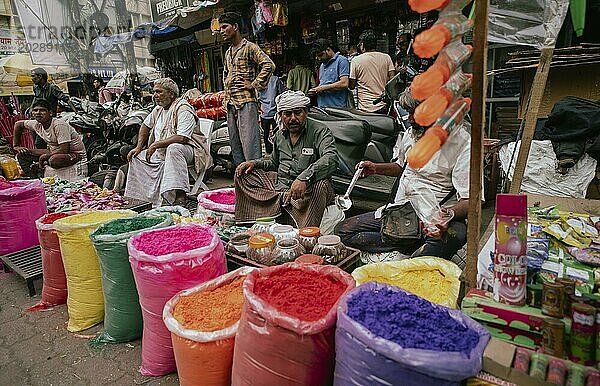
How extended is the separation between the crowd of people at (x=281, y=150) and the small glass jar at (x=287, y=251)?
0.58 metres

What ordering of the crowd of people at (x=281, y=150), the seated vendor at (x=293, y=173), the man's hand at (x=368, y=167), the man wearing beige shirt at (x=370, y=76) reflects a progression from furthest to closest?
1. the man wearing beige shirt at (x=370, y=76)
2. the seated vendor at (x=293, y=173)
3. the man's hand at (x=368, y=167)
4. the crowd of people at (x=281, y=150)

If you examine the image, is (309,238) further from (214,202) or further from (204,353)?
(214,202)

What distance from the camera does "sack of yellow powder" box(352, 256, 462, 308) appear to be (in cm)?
182

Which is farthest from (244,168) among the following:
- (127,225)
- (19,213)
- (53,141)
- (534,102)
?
Result: (53,141)

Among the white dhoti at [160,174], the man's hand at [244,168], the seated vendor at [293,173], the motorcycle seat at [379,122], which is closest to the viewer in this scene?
the seated vendor at [293,173]

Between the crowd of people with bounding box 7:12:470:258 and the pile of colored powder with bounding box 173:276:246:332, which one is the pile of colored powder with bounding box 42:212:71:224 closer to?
the crowd of people with bounding box 7:12:470:258

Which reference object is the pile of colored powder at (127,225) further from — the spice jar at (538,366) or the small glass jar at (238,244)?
the spice jar at (538,366)

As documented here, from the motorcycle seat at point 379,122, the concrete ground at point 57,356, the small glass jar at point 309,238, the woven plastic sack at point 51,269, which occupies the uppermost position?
the motorcycle seat at point 379,122

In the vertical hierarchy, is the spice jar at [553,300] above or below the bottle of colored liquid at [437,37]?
below

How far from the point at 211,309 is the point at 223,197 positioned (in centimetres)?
189

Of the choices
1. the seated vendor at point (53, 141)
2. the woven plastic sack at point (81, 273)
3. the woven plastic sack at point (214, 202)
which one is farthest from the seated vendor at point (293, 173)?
the seated vendor at point (53, 141)

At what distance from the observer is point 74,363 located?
7.04 feet

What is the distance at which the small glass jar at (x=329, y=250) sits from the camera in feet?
7.03

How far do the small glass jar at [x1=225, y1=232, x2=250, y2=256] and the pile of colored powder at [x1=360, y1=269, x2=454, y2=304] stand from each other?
828 millimetres
